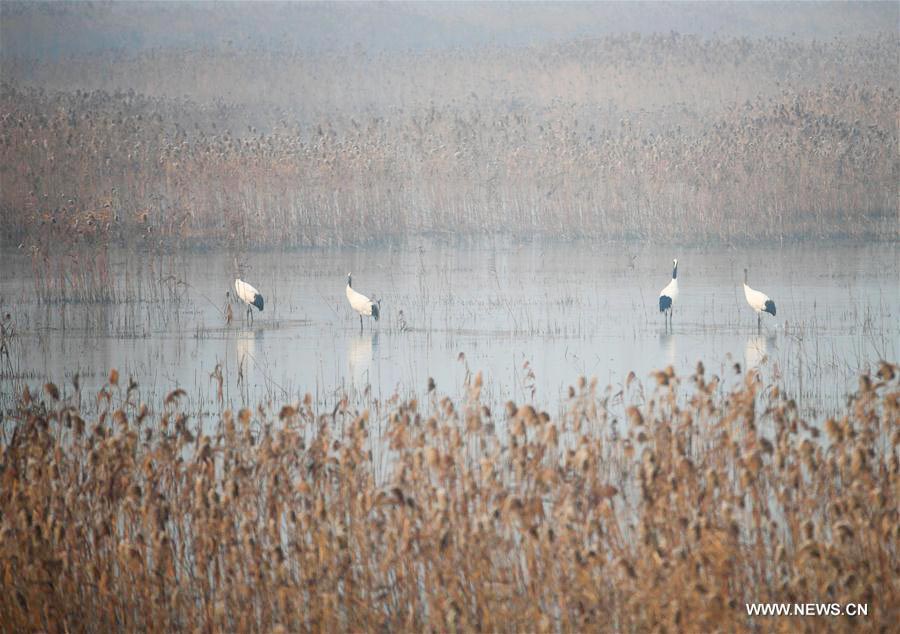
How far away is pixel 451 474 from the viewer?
171 inches

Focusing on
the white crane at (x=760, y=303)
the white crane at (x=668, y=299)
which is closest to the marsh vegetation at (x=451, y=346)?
the white crane at (x=760, y=303)

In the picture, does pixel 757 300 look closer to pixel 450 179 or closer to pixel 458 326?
pixel 458 326

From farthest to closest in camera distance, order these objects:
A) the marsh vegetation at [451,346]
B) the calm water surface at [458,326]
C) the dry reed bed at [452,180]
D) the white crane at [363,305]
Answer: the dry reed bed at [452,180]
the white crane at [363,305]
the calm water surface at [458,326]
the marsh vegetation at [451,346]

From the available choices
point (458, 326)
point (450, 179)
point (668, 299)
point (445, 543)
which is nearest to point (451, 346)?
point (458, 326)

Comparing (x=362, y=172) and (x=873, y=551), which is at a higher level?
(x=362, y=172)

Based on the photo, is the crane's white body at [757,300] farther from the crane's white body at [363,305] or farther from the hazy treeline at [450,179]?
the hazy treeline at [450,179]

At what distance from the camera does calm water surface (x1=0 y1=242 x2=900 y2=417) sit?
8.40 metres

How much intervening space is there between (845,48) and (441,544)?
28364 millimetres

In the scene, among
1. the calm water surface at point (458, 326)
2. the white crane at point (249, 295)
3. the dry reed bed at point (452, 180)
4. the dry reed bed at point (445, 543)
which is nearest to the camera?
the dry reed bed at point (445, 543)

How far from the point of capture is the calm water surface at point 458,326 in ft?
27.6

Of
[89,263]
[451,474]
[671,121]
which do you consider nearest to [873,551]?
[451,474]

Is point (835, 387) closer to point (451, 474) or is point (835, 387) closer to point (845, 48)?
point (451, 474)

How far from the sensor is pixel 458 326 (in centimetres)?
1076

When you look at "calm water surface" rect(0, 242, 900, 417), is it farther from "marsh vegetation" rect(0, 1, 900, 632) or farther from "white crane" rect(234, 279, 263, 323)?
"white crane" rect(234, 279, 263, 323)
